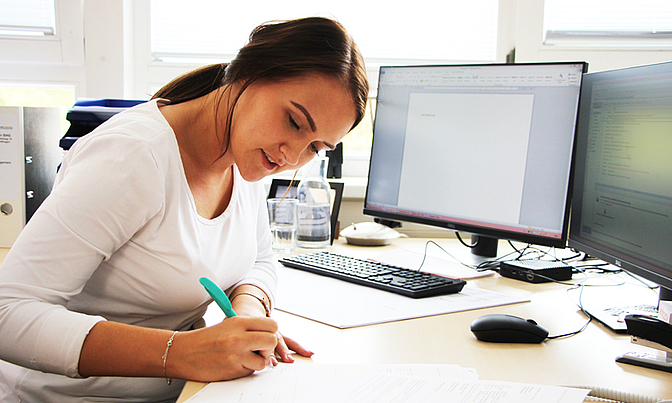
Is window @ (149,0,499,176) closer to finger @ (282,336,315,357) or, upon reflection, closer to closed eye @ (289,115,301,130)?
closed eye @ (289,115,301,130)

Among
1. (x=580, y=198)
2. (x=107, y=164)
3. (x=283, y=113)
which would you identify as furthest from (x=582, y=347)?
(x=107, y=164)

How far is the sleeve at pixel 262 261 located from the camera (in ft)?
3.38

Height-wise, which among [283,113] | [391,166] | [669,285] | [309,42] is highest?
[309,42]

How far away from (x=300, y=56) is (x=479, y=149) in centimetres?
63

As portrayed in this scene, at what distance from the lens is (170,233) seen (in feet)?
2.73

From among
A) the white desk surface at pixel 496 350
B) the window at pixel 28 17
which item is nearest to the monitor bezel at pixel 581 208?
the white desk surface at pixel 496 350

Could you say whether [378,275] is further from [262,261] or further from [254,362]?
[254,362]

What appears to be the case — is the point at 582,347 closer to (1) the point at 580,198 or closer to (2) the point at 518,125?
(1) the point at 580,198

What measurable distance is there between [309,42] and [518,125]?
62 cm

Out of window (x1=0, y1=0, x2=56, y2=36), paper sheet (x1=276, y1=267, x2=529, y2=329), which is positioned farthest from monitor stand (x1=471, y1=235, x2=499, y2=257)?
window (x1=0, y1=0, x2=56, y2=36)

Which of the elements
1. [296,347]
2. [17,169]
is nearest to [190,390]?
[296,347]

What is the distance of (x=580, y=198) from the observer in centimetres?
112

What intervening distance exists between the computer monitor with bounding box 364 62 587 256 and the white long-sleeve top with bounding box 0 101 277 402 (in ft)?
1.94

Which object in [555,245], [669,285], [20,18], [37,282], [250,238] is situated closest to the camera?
[37,282]
